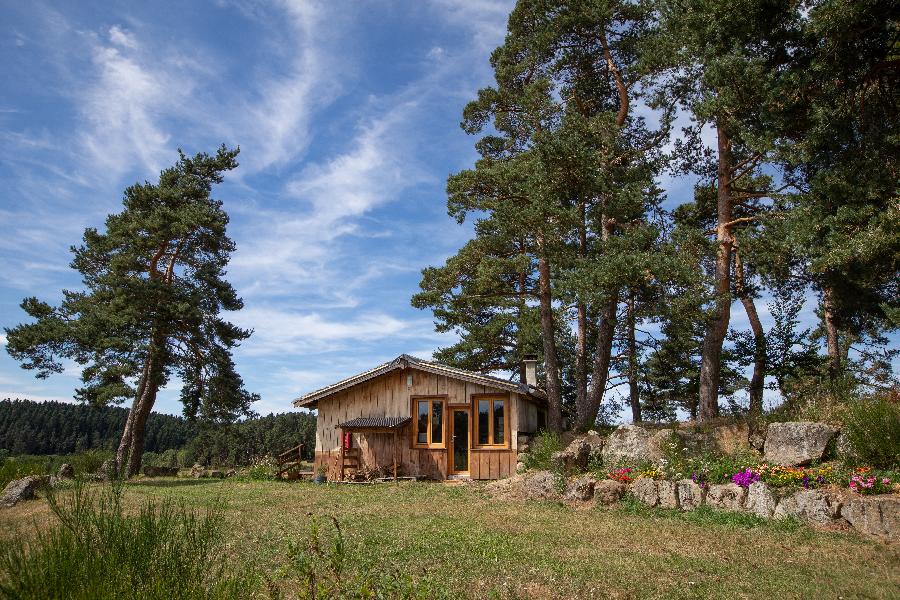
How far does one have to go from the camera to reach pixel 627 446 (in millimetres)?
12727

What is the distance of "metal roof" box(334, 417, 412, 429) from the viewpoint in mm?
16938

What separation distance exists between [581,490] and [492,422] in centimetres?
590

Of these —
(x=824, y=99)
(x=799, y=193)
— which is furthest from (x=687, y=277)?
(x=824, y=99)

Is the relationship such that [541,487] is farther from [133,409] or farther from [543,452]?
[133,409]

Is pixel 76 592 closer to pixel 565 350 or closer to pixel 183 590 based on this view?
pixel 183 590

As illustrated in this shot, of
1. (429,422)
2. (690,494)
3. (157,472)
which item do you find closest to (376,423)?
(429,422)

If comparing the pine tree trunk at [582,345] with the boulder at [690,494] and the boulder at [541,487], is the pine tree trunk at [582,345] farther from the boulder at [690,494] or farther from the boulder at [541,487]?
the boulder at [690,494]

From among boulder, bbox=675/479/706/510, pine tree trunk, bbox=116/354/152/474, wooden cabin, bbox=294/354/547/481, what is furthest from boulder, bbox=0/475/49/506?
boulder, bbox=675/479/706/510

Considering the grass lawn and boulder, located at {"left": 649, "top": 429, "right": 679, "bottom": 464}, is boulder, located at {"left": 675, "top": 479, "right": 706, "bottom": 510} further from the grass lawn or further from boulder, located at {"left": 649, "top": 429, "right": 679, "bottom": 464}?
boulder, located at {"left": 649, "top": 429, "right": 679, "bottom": 464}

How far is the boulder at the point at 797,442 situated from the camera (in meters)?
10.1

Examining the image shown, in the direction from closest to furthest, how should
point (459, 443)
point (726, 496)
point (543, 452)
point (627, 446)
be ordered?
point (726, 496)
point (627, 446)
point (543, 452)
point (459, 443)

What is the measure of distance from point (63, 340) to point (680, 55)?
22932 millimetres

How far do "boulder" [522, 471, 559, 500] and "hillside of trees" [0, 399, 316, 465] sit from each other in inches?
1903

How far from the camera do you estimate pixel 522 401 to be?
690 inches
